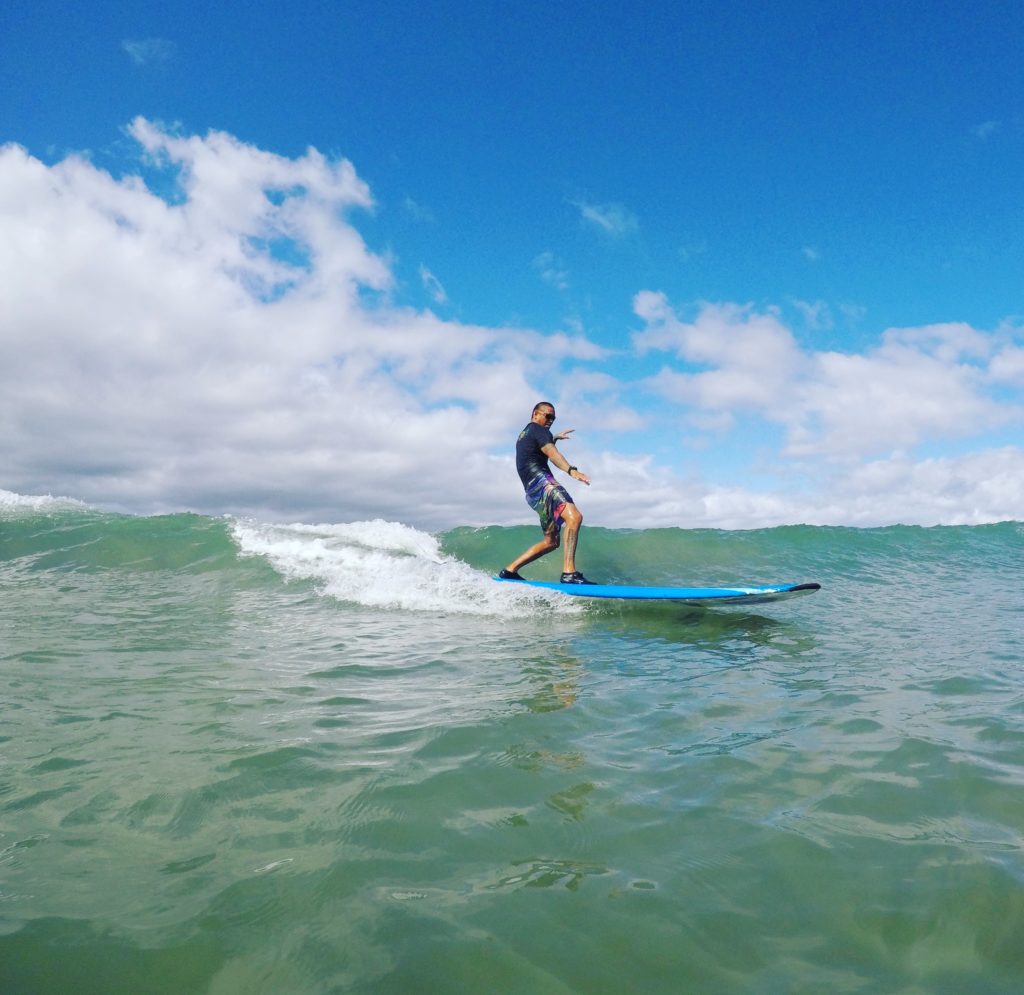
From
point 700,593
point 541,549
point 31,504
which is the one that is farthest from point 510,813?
point 31,504

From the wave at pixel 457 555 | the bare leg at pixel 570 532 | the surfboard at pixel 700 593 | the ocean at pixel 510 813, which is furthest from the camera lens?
the wave at pixel 457 555

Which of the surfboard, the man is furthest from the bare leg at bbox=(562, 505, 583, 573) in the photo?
the surfboard

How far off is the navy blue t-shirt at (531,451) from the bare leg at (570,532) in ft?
2.45

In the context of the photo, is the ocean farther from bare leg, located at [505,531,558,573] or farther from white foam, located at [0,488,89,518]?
white foam, located at [0,488,89,518]

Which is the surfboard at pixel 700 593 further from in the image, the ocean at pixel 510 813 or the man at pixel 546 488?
the ocean at pixel 510 813

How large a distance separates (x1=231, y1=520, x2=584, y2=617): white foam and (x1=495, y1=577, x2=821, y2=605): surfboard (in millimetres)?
462

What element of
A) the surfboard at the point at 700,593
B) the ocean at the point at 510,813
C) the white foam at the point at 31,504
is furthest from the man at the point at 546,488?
the white foam at the point at 31,504

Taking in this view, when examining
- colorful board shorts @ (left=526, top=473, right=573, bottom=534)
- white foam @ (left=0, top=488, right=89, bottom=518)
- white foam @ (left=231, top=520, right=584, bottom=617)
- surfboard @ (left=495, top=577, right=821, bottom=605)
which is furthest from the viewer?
white foam @ (left=0, top=488, right=89, bottom=518)

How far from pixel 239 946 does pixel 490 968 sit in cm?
75

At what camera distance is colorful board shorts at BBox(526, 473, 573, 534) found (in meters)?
9.77

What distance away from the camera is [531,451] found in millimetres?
9953

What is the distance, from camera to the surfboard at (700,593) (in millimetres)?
8242

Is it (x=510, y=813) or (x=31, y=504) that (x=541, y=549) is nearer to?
(x=510, y=813)

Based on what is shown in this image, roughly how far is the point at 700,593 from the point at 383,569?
5.98 m
